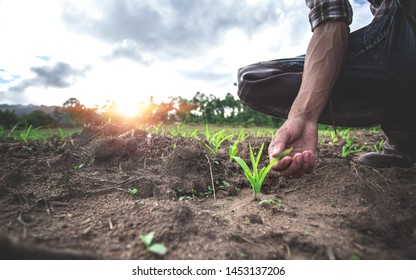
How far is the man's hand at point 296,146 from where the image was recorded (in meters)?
→ 1.18

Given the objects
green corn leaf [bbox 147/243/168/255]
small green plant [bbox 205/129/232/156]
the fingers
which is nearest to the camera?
green corn leaf [bbox 147/243/168/255]

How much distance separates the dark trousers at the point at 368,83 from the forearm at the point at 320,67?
0.20 meters

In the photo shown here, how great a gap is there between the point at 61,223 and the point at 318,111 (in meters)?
1.36

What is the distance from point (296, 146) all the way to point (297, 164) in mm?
196

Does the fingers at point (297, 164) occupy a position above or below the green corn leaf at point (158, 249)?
above

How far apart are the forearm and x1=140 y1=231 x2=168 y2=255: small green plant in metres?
0.98

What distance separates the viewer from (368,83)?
1.57m

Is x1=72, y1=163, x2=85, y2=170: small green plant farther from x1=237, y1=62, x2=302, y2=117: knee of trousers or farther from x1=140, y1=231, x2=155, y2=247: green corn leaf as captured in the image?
x1=237, y1=62, x2=302, y2=117: knee of trousers

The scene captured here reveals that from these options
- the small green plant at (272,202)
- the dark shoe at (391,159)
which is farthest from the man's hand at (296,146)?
the dark shoe at (391,159)

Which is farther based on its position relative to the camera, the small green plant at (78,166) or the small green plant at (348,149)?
the small green plant at (348,149)

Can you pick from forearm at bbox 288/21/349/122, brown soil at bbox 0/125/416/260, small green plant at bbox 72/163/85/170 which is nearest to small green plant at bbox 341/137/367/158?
brown soil at bbox 0/125/416/260

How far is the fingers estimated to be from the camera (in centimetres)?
117

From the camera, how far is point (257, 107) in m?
1.96

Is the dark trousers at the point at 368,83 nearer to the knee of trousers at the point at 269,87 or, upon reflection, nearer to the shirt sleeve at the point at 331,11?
the knee of trousers at the point at 269,87
